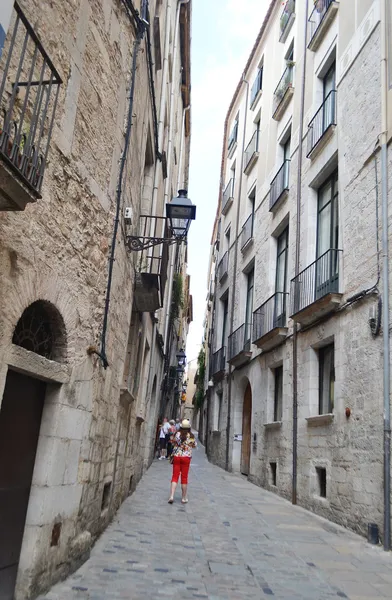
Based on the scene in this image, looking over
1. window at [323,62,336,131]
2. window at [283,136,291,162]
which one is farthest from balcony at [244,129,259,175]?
window at [323,62,336,131]

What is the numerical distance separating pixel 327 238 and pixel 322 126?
239cm

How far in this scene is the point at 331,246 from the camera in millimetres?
9734

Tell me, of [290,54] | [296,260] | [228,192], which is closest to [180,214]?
[296,260]

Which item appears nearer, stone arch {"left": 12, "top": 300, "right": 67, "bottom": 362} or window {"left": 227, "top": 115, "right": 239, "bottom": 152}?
stone arch {"left": 12, "top": 300, "right": 67, "bottom": 362}

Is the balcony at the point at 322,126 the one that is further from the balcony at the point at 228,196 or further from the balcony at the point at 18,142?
the balcony at the point at 228,196

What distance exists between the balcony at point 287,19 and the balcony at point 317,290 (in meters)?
8.41

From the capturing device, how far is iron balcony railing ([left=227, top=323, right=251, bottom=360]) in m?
14.8

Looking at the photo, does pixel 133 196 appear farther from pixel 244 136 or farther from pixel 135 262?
pixel 244 136

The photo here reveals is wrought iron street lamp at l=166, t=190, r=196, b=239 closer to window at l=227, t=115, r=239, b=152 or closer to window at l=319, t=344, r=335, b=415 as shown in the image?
window at l=319, t=344, r=335, b=415

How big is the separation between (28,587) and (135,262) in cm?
466

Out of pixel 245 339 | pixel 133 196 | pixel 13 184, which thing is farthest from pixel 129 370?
pixel 245 339

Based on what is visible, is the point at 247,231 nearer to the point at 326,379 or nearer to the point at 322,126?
the point at 322,126

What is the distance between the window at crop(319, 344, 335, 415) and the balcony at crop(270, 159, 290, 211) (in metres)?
4.59

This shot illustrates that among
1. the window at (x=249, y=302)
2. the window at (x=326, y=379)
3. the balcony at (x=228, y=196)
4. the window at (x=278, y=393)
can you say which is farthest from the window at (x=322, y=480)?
the balcony at (x=228, y=196)
